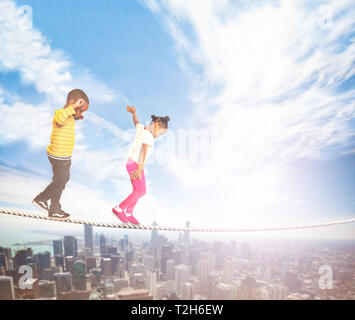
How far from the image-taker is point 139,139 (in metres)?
2.59

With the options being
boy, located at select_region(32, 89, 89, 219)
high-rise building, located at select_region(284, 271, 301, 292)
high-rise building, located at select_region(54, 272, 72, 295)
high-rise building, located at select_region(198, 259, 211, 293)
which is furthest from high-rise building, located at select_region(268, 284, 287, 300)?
boy, located at select_region(32, 89, 89, 219)

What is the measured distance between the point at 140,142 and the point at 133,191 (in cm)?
71

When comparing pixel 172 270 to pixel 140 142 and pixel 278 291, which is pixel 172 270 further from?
pixel 140 142

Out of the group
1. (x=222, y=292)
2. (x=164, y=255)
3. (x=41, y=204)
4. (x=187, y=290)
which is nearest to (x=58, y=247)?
(x=164, y=255)

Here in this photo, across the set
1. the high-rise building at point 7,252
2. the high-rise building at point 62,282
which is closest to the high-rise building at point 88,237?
the high-rise building at point 62,282

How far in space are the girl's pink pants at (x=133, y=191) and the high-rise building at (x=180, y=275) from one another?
13.9 m

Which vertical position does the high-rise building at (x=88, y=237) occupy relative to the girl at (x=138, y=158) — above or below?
below

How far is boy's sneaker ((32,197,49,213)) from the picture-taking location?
7.79ft

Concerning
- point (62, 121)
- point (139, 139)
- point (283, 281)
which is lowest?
point (283, 281)

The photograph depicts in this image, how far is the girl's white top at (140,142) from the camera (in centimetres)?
257

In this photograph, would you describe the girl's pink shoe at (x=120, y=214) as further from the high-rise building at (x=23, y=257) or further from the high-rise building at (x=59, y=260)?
the high-rise building at (x=59, y=260)
